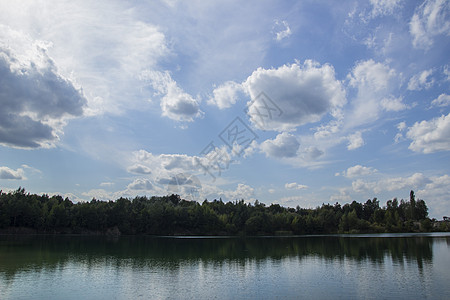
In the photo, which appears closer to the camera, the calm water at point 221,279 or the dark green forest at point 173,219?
the calm water at point 221,279

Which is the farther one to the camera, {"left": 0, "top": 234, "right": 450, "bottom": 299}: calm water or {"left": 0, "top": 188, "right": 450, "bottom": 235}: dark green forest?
{"left": 0, "top": 188, "right": 450, "bottom": 235}: dark green forest

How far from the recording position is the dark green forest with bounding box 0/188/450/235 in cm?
12724

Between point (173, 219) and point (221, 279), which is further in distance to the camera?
point (173, 219)

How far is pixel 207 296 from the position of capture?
27.1 metres

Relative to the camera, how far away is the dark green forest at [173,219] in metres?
127

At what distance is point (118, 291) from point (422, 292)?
2662cm

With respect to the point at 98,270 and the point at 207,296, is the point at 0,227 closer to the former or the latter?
the point at 98,270

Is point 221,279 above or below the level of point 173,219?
below

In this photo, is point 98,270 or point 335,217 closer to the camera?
point 98,270

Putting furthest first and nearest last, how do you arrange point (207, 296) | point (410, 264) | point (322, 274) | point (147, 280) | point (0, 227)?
point (0, 227) < point (410, 264) < point (322, 274) < point (147, 280) < point (207, 296)

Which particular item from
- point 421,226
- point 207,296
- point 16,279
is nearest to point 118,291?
point 207,296

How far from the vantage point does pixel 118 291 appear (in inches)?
1128

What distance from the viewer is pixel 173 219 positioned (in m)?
145

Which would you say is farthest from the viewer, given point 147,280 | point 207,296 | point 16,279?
point 147,280
